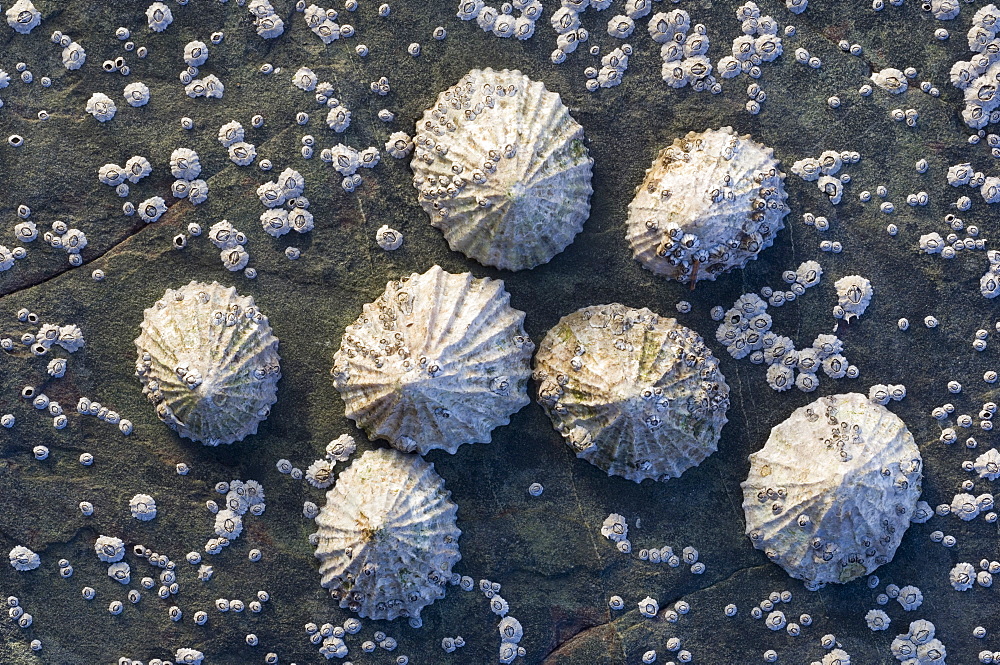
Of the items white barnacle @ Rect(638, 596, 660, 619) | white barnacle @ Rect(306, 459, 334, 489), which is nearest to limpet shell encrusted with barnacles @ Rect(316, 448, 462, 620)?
white barnacle @ Rect(306, 459, 334, 489)

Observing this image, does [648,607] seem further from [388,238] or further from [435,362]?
[388,238]

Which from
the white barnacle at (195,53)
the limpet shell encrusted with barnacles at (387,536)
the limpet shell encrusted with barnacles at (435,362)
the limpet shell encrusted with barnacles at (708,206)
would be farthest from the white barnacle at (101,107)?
the limpet shell encrusted with barnacles at (708,206)

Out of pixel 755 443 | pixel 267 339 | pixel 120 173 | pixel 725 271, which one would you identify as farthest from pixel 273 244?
pixel 755 443

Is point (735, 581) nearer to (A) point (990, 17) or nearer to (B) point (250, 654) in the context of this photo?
(B) point (250, 654)

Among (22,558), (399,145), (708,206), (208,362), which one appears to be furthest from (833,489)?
(22,558)

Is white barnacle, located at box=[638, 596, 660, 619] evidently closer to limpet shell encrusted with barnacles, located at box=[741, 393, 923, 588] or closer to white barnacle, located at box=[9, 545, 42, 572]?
limpet shell encrusted with barnacles, located at box=[741, 393, 923, 588]
